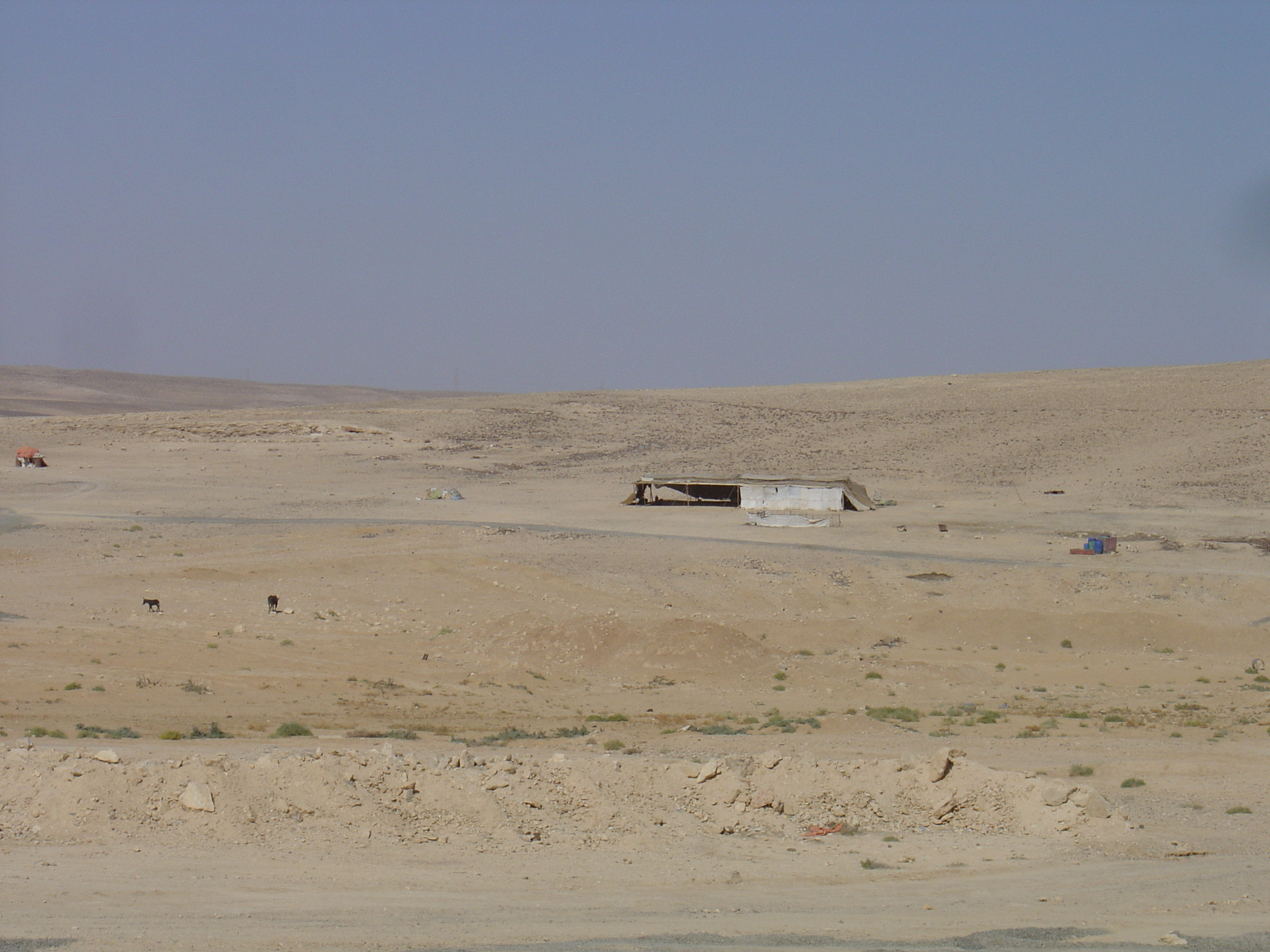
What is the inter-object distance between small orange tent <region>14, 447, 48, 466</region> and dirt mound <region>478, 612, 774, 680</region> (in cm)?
3897

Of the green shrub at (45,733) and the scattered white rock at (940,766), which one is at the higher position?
the scattered white rock at (940,766)

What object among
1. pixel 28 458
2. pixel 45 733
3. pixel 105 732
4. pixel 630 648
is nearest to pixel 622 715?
pixel 630 648

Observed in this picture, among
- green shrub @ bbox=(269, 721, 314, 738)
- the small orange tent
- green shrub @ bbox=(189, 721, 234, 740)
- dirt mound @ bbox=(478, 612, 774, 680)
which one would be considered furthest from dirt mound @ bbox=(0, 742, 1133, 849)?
the small orange tent

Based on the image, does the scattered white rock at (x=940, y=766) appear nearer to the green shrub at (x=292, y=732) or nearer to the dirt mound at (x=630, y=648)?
the green shrub at (x=292, y=732)

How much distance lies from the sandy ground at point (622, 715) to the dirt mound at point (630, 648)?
0.08 metres

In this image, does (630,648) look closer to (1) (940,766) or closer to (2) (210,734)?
(2) (210,734)

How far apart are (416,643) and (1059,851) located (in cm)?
1554

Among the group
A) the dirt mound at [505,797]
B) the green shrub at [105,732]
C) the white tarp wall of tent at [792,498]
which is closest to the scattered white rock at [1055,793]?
the dirt mound at [505,797]

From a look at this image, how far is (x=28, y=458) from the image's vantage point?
5547 cm

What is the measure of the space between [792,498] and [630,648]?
21.8 meters

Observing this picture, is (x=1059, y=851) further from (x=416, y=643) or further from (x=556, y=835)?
(x=416, y=643)

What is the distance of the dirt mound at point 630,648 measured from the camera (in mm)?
23453

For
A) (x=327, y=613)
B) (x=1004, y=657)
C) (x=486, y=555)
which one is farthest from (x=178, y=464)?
(x=1004, y=657)

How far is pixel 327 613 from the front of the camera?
27.4m
